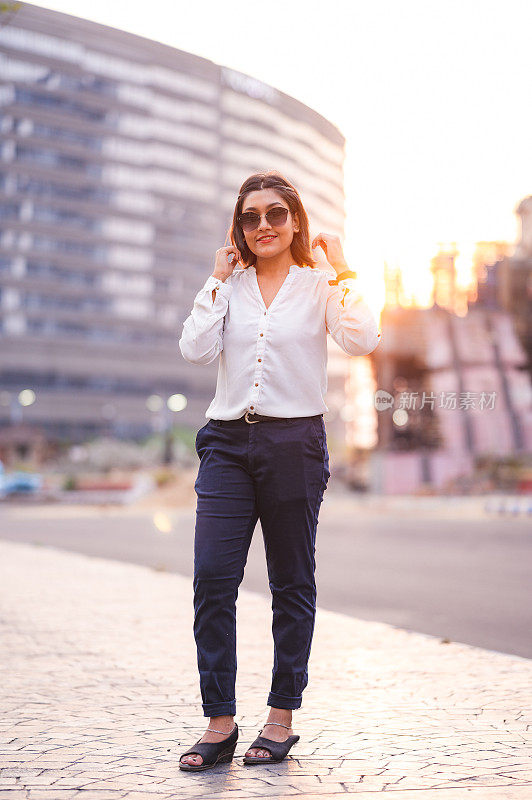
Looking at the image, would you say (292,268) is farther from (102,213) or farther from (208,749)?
(102,213)

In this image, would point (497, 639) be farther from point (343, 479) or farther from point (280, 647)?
point (343, 479)

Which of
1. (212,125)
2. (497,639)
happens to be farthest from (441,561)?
(212,125)

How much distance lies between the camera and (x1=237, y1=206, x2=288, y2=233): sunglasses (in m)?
3.76

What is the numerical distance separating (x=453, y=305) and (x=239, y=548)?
37.6 meters

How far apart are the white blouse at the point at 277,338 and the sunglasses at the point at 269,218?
171mm

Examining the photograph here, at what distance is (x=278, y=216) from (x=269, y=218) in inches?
1.3

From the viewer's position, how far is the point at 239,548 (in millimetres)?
3594

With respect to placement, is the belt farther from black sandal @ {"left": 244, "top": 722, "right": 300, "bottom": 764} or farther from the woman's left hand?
black sandal @ {"left": 244, "top": 722, "right": 300, "bottom": 764}

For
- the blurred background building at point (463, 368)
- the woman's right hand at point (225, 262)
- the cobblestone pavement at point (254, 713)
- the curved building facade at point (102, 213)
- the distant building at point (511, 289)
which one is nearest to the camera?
the cobblestone pavement at point (254, 713)

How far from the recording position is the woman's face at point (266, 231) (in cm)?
376

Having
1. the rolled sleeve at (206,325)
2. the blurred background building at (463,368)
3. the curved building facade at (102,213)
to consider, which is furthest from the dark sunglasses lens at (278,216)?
the curved building facade at (102,213)

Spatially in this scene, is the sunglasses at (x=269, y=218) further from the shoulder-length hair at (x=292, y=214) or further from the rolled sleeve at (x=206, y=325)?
the rolled sleeve at (x=206, y=325)

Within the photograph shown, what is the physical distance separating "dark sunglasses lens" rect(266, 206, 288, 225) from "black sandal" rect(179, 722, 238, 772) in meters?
1.71

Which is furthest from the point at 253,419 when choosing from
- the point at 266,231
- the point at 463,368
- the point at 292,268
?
the point at 463,368
